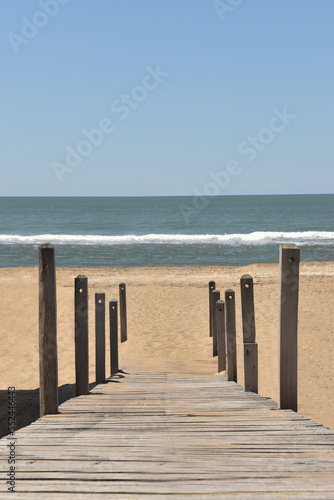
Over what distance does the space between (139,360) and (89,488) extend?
26.4 feet

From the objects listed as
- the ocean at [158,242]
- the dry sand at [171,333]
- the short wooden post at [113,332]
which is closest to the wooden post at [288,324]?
the dry sand at [171,333]

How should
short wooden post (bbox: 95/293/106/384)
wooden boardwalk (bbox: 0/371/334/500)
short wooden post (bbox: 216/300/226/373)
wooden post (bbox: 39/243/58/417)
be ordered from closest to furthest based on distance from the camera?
wooden boardwalk (bbox: 0/371/334/500) → wooden post (bbox: 39/243/58/417) → short wooden post (bbox: 95/293/106/384) → short wooden post (bbox: 216/300/226/373)

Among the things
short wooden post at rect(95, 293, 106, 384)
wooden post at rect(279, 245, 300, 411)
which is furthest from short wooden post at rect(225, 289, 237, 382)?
wooden post at rect(279, 245, 300, 411)

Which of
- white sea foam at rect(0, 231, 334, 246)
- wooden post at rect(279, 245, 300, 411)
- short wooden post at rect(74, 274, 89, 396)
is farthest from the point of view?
white sea foam at rect(0, 231, 334, 246)

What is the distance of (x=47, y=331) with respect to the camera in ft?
16.5

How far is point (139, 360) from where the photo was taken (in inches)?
422

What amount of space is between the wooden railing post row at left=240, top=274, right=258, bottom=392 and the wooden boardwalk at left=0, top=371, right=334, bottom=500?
0.70 m

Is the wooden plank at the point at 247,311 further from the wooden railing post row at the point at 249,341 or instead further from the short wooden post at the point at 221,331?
the short wooden post at the point at 221,331

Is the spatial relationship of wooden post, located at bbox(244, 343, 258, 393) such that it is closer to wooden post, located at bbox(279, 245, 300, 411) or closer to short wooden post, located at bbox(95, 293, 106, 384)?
wooden post, located at bbox(279, 245, 300, 411)

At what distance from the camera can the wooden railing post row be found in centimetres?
605

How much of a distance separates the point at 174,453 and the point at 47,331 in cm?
211

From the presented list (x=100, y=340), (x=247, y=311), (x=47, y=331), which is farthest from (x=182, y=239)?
(x=47, y=331)

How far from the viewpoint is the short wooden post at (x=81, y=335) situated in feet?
19.7

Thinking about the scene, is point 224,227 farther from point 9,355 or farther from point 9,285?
point 9,355
